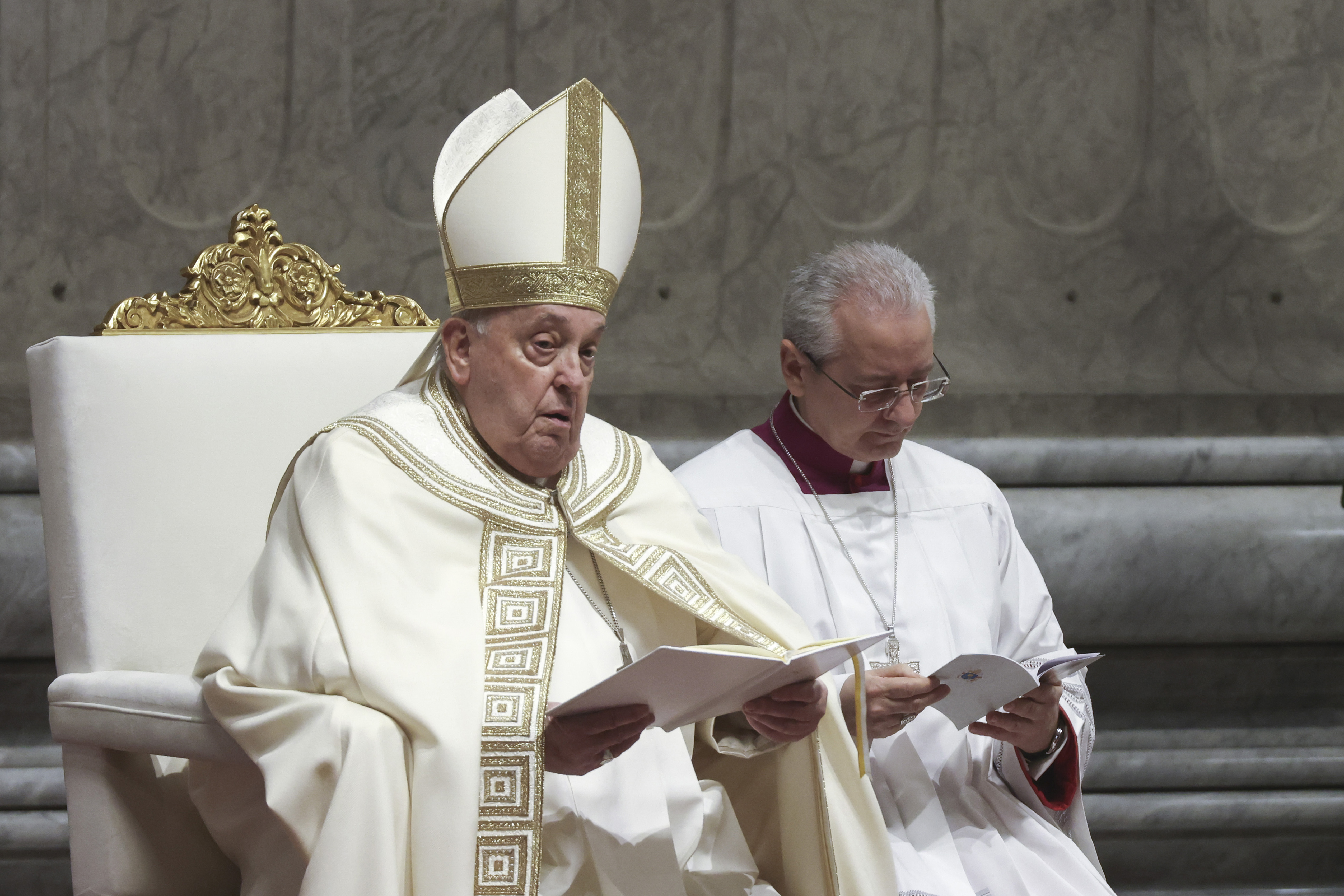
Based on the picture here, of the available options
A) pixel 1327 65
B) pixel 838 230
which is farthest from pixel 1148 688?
pixel 1327 65

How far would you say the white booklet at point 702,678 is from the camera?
1.90 meters

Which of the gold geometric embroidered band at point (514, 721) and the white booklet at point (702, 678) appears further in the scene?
the gold geometric embroidered band at point (514, 721)

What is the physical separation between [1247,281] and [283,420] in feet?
10.1

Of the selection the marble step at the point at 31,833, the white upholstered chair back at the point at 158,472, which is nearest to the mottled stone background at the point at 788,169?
the marble step at the point at 31,833

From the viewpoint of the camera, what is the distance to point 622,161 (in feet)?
8.41

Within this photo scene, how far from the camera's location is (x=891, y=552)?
10.3 feet

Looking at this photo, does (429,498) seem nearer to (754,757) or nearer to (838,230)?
(754,757)

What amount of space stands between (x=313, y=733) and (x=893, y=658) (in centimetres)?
132

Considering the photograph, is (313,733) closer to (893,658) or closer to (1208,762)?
(893,658)

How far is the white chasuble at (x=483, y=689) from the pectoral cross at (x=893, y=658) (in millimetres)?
412

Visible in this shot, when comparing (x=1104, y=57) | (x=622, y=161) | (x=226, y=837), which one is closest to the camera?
(x=226, y=837)

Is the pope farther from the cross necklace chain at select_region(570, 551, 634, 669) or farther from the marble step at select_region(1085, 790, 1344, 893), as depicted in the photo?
the marble step at select_region(1085, 790, 1344, 893)

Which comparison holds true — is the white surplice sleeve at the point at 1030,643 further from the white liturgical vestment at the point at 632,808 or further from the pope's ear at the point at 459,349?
the pope's ear at the point at 459,349

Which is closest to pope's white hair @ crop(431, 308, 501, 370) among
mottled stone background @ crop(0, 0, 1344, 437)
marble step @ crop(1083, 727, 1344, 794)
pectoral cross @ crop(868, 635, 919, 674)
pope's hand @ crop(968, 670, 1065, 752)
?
pectoral cross @ crop(868, 635, 919, 674)
